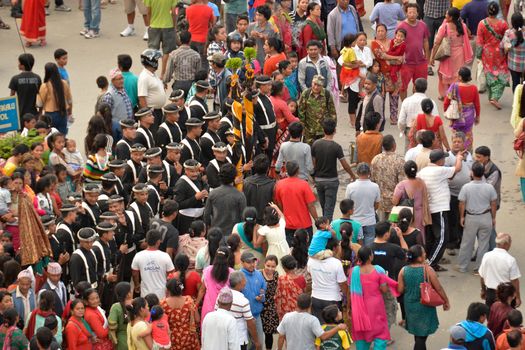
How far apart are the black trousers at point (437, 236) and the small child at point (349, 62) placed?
457 cm

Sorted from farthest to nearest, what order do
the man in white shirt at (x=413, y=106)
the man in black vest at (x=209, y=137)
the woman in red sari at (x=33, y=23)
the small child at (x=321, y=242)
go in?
the woman in red sari at (x=33, y=23)
the man in white shirt at (x=413, y=106)
the man in black vest at (x=209, y=137)
the small child at (x=321, y=242)

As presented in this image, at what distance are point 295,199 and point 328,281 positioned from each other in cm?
194

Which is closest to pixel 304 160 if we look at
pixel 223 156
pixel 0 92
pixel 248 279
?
pixel 223 156

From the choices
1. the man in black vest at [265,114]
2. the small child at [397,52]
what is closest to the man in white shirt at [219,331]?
the man in black vest at [265,114]

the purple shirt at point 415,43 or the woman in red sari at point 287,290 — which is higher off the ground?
the purple shirt at point 415,43

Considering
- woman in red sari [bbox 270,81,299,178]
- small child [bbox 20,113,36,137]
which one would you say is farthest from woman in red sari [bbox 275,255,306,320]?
small child [bbox 20,113,36,137]

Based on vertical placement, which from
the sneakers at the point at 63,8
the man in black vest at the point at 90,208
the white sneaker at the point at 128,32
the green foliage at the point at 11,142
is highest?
the sneakers at the point at 63,8

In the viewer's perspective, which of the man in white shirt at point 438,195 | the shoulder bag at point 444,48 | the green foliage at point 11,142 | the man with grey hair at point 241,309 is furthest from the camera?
the shoulder bag at point 444,48

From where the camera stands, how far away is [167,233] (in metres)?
15.4

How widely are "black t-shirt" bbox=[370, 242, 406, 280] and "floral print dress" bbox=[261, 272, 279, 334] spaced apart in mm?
1157

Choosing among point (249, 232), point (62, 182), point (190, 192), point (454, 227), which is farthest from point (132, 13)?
point (249, 232)

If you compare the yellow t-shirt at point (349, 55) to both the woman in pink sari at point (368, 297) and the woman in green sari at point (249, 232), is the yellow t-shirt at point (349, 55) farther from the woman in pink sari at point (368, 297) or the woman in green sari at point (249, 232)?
the woman in pink sari at point (368, 297)

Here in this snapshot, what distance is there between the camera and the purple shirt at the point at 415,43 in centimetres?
2139

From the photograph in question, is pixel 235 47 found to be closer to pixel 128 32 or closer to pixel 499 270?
pixel 128 32
